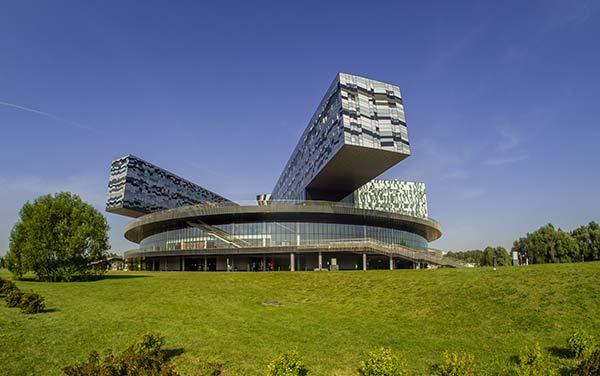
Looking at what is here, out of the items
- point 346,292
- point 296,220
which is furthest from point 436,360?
point 296,220

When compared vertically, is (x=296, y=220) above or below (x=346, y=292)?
above

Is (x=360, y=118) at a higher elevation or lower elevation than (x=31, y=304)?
higher

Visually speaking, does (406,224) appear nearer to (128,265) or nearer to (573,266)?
(573,266)

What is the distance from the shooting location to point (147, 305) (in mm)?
23500

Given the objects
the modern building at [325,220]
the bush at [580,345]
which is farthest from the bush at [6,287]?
the modern building at [325,220]

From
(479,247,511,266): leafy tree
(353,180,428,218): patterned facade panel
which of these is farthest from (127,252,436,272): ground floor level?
(353,180,428,218): patterned facade panel

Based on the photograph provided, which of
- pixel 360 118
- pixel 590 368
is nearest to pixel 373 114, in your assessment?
pixel 360 118

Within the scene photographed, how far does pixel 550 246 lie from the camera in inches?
3369

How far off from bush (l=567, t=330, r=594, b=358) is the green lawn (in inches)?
26.9

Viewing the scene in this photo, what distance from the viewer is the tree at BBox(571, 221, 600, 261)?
8325 cm

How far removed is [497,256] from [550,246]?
24637mm

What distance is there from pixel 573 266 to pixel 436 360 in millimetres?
17046

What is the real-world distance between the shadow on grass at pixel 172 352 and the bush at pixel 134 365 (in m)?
1.19

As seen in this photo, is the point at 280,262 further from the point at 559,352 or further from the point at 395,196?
the point at 395,196
